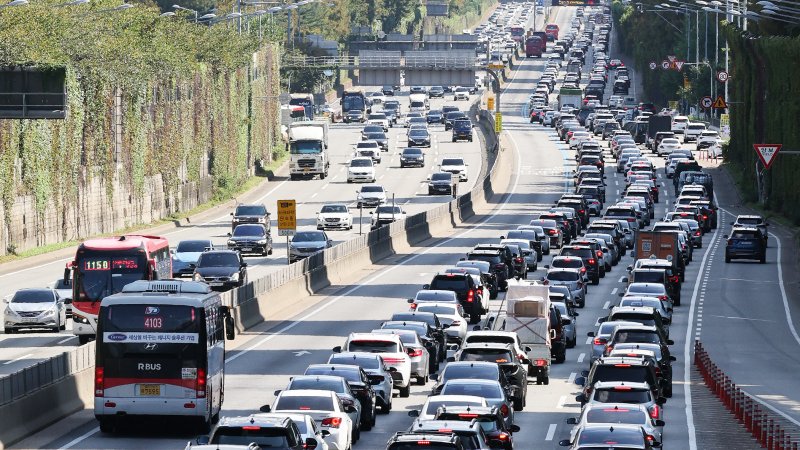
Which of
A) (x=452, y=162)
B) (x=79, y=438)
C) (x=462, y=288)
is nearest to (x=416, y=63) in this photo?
(x=452, y=162)

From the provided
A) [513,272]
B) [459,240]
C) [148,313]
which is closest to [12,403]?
[148,313]

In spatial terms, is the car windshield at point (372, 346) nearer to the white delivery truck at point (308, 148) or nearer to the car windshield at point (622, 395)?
the car windshield at point (622, 395)

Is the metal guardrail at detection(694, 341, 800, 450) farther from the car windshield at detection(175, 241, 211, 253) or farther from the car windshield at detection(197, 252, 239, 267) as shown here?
the car windshield at detection(175, 241, 211, 253)

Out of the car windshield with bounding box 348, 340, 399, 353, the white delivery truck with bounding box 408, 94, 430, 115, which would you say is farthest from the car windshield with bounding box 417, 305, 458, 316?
the white delivery truck with bounding box 408, 94, 430, 115

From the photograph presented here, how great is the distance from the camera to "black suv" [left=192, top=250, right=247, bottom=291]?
2489 inches

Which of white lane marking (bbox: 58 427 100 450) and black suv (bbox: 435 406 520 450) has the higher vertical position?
black suv (bbox: 435 406 520 450)

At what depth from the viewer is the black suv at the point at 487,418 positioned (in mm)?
29906

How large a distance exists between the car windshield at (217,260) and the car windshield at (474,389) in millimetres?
30830

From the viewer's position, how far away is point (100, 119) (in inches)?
3659

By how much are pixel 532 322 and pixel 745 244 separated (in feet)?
122

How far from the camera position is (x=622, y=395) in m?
33.3

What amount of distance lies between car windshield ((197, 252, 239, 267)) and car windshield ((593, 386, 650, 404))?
32.0m

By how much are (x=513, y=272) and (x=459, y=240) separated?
20.6 m

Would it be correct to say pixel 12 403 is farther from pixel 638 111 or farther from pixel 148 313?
pixel 638 111
